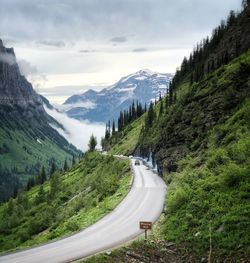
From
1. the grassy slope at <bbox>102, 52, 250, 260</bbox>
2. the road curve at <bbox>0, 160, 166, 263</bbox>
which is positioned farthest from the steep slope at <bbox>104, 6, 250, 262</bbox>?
the road curve at <bbox>0, 160, 166, 263</bbox>

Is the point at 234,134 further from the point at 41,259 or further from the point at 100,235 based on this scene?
the point at 41,259

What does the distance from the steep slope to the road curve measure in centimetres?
286

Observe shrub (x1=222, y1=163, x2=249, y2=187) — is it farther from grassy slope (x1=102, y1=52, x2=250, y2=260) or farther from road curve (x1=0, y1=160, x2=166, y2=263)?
road curve (x1=0, y1=160, x2=166, y2=263)

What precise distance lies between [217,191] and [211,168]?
783cm

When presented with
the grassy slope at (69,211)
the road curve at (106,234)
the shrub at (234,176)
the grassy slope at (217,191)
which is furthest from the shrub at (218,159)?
the grassy slope at (69,211)

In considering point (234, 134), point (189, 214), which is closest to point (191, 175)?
point (234, 134)

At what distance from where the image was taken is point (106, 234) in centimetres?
3969

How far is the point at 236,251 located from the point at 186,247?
4.36 metres

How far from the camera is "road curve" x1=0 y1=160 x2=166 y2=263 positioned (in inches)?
1316

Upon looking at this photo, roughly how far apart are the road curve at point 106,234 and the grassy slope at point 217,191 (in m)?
3.56

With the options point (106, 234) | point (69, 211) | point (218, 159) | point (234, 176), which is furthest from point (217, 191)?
point (69, 211)

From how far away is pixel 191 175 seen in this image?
151ft

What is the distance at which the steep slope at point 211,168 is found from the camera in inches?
1189

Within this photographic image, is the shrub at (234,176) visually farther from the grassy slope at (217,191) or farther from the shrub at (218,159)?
the shrub at (218,159)
